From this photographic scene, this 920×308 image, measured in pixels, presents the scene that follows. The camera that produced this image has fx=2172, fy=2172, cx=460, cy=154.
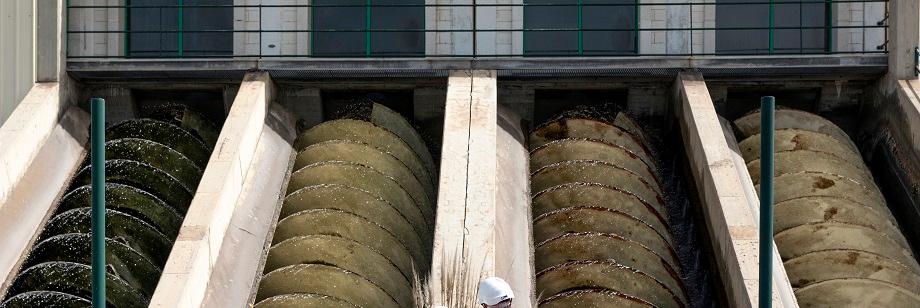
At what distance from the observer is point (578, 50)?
35312 mm

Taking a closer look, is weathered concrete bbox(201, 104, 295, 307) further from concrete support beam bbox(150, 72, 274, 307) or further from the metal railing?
the metal railing

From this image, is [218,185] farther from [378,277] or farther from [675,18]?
[675,18]

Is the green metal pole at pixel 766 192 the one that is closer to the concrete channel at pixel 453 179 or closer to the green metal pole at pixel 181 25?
the concrete channel at pixel 453 179

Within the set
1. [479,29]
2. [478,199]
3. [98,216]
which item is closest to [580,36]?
[479,29]

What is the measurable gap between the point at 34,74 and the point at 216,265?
6897mm

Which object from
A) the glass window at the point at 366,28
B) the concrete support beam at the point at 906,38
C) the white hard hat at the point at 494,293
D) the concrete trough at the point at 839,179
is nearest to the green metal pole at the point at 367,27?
the glass window at the point at 366,28

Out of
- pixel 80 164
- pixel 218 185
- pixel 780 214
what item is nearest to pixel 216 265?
pixel 218 185

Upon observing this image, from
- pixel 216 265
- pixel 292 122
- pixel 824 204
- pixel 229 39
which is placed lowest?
pixel 216 265

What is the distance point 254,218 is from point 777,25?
10343 millimetres

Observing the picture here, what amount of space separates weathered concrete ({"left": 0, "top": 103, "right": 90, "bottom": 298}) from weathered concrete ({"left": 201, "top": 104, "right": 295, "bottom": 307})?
2.86 m

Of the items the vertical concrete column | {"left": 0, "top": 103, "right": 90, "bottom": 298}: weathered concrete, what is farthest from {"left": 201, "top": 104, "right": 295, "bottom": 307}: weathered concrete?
the vertical concrete column

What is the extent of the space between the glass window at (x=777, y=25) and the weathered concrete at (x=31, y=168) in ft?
34.5

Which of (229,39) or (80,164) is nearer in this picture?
(80,164)

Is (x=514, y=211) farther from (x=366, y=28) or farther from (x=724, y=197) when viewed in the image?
(x=366, y=28)
